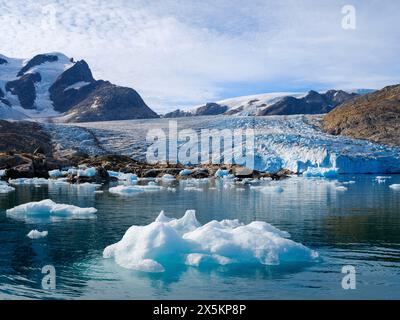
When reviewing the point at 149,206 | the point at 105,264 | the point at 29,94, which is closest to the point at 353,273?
the point at 105,264

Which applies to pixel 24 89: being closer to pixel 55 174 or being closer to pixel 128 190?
pixel 55 174

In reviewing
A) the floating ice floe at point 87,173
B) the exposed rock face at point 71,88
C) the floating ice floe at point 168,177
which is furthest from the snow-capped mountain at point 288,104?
the floating ice floe at point 87,173

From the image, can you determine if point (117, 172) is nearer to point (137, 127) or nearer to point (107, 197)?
point (107, 197)

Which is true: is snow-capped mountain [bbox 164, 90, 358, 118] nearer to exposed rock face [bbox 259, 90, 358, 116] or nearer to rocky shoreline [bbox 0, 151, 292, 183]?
exposed rock face [bbox 259, 90, 358, 116]

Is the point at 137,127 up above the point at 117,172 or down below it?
above

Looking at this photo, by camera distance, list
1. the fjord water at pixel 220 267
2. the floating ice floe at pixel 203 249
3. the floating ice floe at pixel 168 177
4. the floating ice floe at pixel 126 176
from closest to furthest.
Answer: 1. the fjord water at pixel 220 267
2. the floating ice floe at pixel 203 249
3. the floating ice floe at pixel 126 176
4. the floating ice floe at pixel 168 177

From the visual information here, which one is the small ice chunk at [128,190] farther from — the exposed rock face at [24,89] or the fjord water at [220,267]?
the exposed rock face at [24,89]
